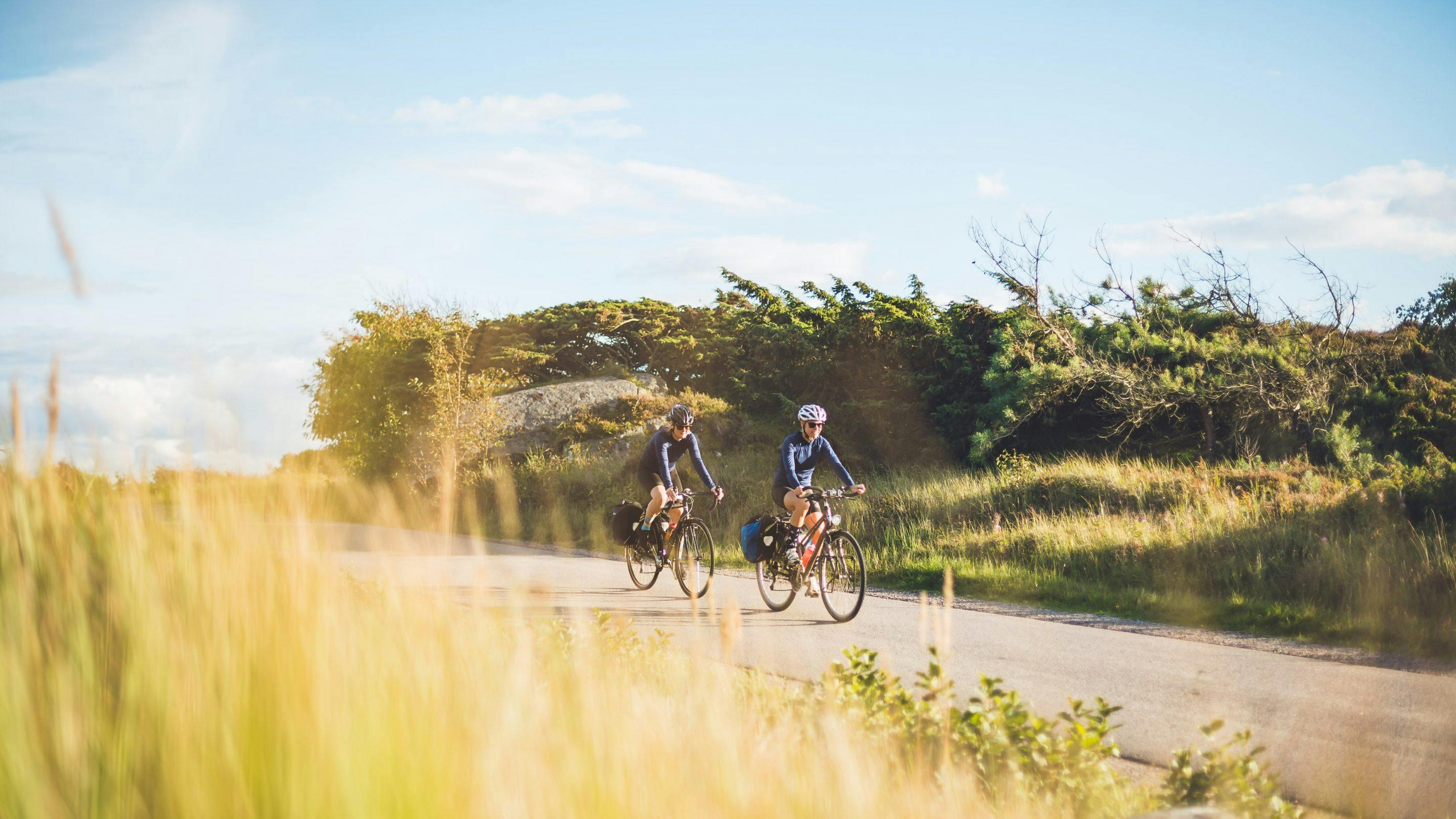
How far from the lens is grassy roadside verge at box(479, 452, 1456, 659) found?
8.39m

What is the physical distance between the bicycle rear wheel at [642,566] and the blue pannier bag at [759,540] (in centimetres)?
→ 170

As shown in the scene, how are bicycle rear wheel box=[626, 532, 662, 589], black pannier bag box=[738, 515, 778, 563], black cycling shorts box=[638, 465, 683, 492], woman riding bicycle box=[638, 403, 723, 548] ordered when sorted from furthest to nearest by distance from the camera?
bicycle rear wheel box=[626, 532, 662, 589]
black cycling shorts box=[638, 465, 683, 492]
woman riding bicycle box=[638, 403, 723, 548]
black pannier bag box=[738, 515, 778, 563]

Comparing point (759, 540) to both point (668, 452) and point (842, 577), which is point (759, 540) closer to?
point (842, 577)

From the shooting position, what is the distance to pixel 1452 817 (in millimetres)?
3904

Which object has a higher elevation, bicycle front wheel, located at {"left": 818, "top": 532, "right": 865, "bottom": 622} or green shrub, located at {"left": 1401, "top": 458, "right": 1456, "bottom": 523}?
green shrub, located at {"left": 1401, "top": 458, "right": 1456, "bottom": 523}

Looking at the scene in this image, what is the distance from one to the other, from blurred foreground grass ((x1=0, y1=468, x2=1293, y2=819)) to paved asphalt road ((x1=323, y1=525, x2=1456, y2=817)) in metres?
0.27

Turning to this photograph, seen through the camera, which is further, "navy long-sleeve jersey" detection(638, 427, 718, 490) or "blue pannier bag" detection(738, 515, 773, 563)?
"navy long-sleeve jersey" detection(638, 427, 718, 490)

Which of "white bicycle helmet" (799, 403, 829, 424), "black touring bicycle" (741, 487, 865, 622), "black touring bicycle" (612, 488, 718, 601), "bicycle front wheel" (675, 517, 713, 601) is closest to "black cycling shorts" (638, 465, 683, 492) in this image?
"black touring bicycle" (612, 488, 718, 601)

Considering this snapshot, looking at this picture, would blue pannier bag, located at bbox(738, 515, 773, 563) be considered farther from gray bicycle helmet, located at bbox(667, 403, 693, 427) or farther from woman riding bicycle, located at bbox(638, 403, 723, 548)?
gray bicycle helmet, located at bbox(667, 403, 693, 427)

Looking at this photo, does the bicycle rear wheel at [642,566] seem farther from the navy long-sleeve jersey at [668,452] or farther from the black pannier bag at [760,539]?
the black pannier bag at [760,539]

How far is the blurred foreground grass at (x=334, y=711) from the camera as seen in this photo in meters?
1.86

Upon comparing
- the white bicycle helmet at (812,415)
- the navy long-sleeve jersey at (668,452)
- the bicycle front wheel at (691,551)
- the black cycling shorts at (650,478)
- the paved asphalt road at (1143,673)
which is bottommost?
the paved asphalt road at (1143,673)

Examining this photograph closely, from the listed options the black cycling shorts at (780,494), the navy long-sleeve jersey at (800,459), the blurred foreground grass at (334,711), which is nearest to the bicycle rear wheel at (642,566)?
the black cycling shorts at (780,494)

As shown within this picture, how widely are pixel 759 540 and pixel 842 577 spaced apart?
122cm
